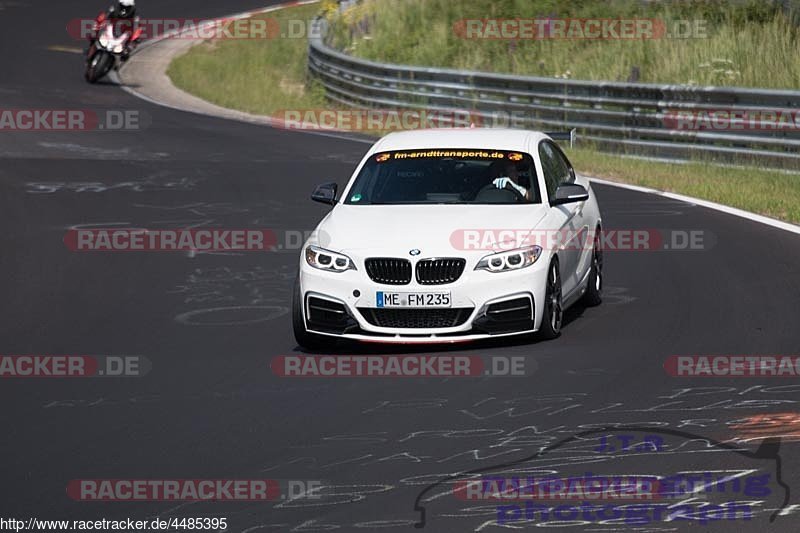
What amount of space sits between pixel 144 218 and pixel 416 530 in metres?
11.3

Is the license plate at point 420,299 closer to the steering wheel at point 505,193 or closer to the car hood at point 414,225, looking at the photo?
the car hood at point 414,225

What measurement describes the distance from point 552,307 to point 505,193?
3.79ft

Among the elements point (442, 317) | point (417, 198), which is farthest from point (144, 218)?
point (442, 317)

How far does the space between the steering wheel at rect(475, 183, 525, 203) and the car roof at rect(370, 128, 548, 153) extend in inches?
17.0

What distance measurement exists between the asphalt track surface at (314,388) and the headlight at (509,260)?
0.59m

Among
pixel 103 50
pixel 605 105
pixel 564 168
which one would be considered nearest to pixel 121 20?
pixel 103 50

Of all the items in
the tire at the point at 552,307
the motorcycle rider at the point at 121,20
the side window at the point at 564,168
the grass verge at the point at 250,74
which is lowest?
the grass verge at the point at 250,74

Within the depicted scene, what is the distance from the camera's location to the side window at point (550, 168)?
1200 centimetres

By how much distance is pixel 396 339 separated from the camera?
1066cm

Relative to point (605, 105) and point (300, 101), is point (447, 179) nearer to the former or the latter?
point (605, 105)

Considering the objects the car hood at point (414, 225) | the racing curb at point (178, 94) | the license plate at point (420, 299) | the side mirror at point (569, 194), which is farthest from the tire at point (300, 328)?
the racing curb at point (178, 94)

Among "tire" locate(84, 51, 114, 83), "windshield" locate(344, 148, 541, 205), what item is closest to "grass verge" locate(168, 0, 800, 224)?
"tire" locate(84, 51, 114, 83)

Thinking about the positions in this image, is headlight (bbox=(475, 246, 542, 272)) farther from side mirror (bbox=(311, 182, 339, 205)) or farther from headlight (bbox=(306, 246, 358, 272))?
side mirror (bbox=(311, 182, 339, 205))

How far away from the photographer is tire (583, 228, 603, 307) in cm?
1243
